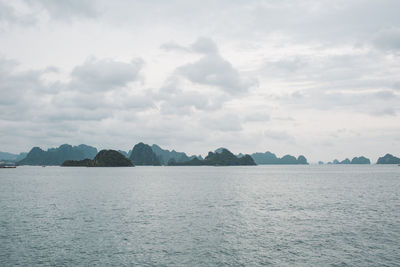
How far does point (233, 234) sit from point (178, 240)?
29.3 ft

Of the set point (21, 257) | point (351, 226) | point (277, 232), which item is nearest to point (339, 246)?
point (277, 232)

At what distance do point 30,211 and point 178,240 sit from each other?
39842mm

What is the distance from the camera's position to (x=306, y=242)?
4172cm

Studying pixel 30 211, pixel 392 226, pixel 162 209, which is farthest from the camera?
pixel 162 209

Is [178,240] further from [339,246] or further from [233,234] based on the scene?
[339,246]

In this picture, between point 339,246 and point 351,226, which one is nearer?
point 339,246

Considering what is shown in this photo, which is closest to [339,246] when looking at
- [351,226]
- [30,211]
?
[351,226]

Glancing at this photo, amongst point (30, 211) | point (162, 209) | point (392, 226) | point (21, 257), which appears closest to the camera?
point (21, 257)

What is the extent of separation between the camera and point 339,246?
130 ft

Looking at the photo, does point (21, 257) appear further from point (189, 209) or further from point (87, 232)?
point (189, 209)

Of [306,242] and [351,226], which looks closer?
[306,242]

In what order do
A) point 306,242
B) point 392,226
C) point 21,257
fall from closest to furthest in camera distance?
point 21,257, point 306,242, point 392,226

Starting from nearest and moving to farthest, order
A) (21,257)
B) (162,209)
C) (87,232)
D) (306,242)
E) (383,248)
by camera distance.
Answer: (21,257)
(383,248)
(306,242)
(87,232)
(162,209)

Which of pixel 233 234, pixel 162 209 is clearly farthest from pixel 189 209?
pixel 233 234
